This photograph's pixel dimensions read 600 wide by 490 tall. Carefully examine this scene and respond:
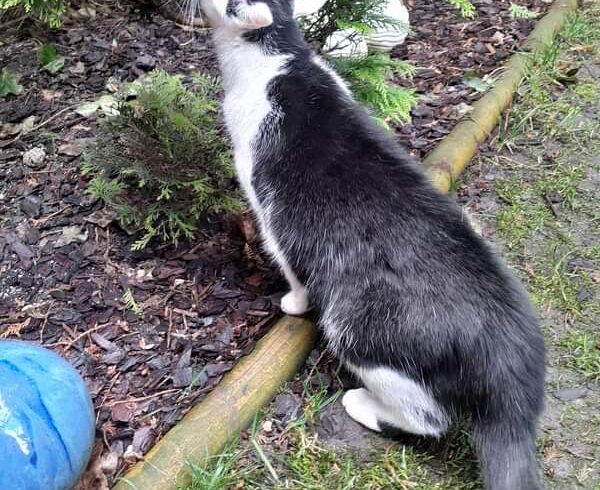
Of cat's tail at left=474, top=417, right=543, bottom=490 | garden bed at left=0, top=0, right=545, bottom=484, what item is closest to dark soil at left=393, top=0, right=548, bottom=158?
garden bed at left=0, top=0, right=545, bottom=484

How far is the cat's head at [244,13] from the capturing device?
2295 mm

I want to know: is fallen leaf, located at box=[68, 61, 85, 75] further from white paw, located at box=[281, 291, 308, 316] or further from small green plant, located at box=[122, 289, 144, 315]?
white paw, located at box=[281, 291, 308, 316]

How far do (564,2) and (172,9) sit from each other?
3106 mm

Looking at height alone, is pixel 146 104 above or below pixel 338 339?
above

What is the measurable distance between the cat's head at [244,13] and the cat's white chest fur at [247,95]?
86mm

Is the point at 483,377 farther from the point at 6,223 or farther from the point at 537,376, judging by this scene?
the point at 6,223

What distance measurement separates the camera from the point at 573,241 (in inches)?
121

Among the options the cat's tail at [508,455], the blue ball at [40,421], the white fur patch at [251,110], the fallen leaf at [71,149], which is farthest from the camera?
the fallen leaf at [71,149]

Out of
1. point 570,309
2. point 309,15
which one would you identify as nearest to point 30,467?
point 570,309

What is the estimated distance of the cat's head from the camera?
2.29 m

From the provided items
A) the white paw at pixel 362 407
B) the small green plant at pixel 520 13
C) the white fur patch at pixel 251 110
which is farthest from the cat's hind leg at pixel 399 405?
the small green plant at pixel 520 13

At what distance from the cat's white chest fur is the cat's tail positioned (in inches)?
43.6

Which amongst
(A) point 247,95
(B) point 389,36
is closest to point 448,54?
(B) point 389,36

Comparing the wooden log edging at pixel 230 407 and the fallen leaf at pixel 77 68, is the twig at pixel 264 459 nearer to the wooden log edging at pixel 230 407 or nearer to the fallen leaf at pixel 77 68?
the wooden log edging at pixel 230 407
